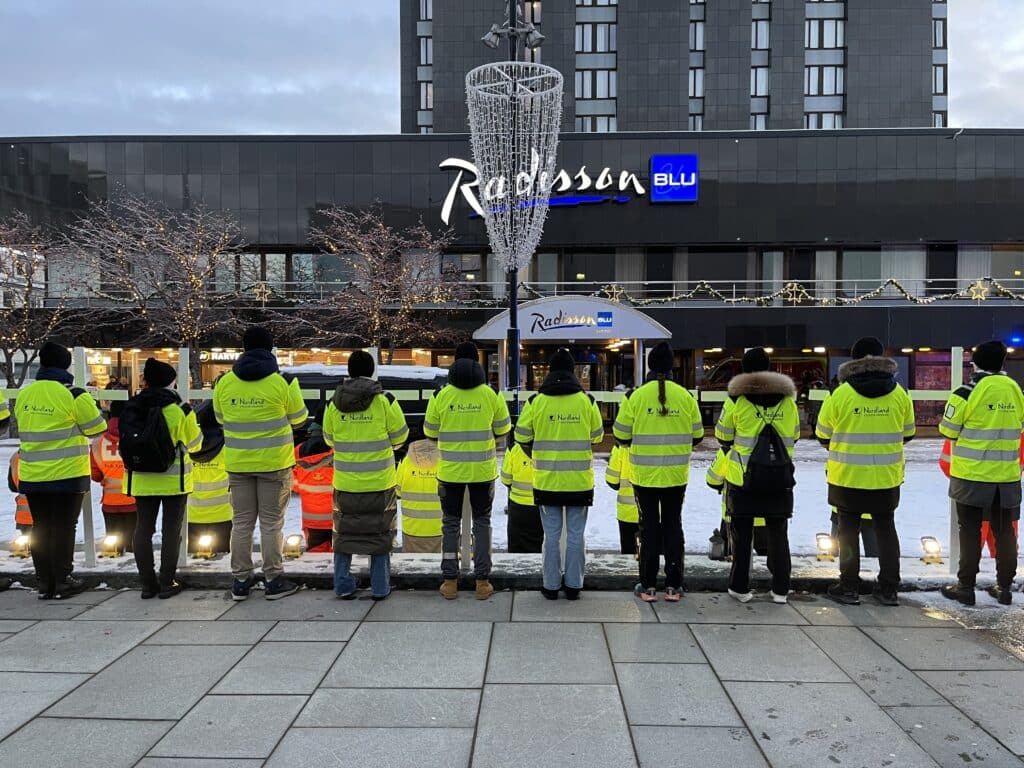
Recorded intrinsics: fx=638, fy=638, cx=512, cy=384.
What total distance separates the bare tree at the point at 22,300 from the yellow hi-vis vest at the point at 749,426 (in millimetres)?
21200

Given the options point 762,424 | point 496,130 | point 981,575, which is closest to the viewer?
point 762,424

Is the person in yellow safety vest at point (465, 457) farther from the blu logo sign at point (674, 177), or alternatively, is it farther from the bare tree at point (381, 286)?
the blu logo sign at point (674, 177)

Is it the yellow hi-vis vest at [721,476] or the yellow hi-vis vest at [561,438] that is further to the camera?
the yellow hi-vis vest at [721,476]

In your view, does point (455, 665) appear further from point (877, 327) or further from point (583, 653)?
point (877, 327)

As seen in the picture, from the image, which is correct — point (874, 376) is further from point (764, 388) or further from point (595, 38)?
point (595, 38)

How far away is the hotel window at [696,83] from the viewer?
4756 centimetres

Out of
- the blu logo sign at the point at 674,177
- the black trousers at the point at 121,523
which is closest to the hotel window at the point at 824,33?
the blu logo sign at the point at 674,177

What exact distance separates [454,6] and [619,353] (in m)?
36.8

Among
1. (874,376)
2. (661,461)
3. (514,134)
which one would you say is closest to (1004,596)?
(874,376)

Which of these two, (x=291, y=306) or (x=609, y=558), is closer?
(x=609, y=558)

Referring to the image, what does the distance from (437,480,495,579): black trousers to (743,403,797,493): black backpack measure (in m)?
1.97

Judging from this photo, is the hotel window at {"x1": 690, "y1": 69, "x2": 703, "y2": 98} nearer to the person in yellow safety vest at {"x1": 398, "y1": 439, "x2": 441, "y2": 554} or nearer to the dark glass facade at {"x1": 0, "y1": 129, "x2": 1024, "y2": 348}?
the dark glass facade at {"x1": 0, "y1": 129, "x2": 1024, "y2": 348}

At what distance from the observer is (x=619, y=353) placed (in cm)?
2355

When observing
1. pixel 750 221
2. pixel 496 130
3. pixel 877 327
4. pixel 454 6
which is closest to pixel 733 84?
pixel 454 6
